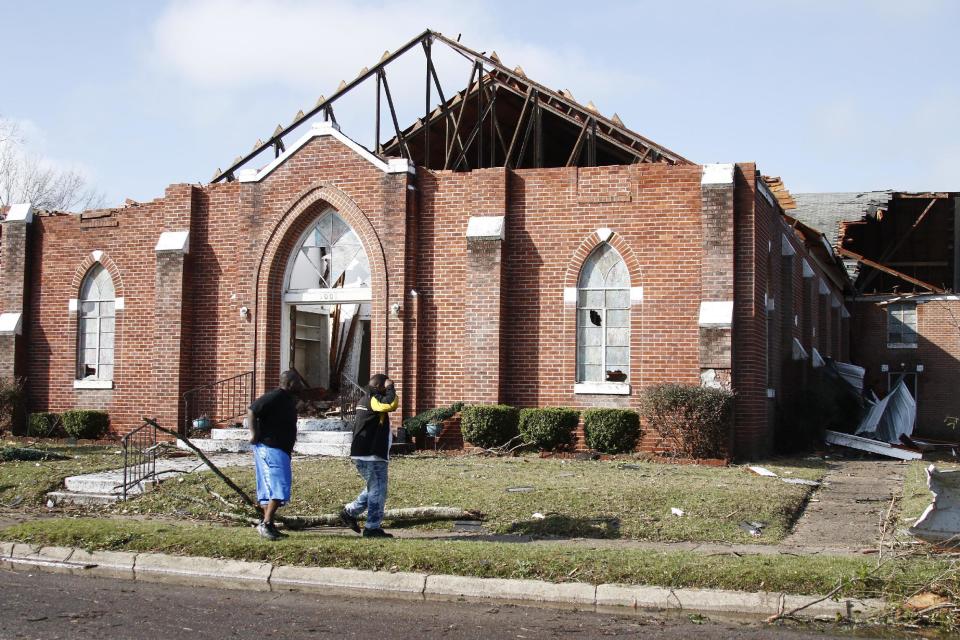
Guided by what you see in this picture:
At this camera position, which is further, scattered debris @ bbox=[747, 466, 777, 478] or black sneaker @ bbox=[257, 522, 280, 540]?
scattered debris @ bbox=[747, 466, 777, 478]

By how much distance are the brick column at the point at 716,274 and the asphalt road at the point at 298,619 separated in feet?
33.3

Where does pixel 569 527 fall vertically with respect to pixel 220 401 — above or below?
below

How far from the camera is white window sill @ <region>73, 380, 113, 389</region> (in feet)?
68.1

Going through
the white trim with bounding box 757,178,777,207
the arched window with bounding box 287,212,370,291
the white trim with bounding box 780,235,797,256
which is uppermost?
the white trim with bounding box 757,178,777,207

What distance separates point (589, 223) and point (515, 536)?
30.2 feet

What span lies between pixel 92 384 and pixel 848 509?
15560 mm

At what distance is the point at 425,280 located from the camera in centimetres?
1880

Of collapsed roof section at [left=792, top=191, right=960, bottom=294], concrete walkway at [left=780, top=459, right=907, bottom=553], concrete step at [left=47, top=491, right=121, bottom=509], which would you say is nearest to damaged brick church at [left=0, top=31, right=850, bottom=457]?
concrete walkway at [left=780, top=459, right=907, bottom=553]

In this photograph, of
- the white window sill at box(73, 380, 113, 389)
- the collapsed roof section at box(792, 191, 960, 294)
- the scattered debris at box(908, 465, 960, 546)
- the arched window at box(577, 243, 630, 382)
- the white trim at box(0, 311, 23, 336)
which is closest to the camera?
the scattered debris at box(908, 465, 960, 546)

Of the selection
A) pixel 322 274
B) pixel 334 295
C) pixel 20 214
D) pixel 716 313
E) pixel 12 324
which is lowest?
pixel 12 324

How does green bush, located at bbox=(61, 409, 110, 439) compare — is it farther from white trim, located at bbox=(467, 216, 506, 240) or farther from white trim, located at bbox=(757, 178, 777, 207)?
white trim, located at bbox=(757, 178, 777, 207)

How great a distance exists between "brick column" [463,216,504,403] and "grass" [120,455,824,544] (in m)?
3.25

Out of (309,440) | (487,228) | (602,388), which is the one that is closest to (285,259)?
(309,440)

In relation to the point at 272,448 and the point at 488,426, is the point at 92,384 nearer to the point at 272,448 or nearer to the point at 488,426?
the point at 488,426
